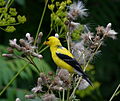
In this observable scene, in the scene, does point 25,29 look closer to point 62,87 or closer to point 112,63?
point 112,63

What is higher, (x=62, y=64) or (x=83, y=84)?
(x=62, y=64)

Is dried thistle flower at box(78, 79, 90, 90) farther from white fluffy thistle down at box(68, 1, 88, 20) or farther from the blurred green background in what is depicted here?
the blurred green background

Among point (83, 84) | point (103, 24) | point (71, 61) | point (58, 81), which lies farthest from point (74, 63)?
point (103, 24)

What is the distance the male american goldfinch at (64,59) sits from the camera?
8.77 ft

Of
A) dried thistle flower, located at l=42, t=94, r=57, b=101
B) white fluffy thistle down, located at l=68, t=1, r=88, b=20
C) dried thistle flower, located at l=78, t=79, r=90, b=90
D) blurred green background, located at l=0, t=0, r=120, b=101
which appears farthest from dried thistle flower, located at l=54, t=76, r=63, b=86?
blurred green background, located at l=0, t=0, r=120, b=101

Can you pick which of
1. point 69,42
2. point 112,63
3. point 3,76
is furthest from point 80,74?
point 112,63

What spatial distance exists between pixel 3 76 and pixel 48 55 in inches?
77.9

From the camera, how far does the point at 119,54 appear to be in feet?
25.8

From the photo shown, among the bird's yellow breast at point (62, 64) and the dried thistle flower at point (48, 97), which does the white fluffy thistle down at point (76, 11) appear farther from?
the dried thistle flower at point (48, 97)

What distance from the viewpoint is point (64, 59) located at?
2812mm

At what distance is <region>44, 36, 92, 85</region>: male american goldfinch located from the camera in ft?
8.77

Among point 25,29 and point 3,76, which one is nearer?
point 3,76

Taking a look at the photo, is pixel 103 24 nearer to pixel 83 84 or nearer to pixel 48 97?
pixel 83 84

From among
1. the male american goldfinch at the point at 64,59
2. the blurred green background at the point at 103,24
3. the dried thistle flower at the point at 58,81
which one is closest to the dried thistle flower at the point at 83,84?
the male american goldfinch at the point at 64,59
